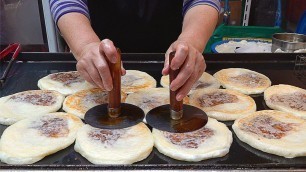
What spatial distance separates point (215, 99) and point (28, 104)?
40.5 inches

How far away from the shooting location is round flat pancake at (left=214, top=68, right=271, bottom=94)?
6.34 ft

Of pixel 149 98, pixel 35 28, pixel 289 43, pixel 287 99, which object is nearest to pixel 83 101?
pixel 149 98

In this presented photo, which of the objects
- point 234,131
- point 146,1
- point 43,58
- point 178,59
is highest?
point 146,1

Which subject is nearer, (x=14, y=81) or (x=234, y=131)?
(x=234, y=131)

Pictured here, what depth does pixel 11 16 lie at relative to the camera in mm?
3471

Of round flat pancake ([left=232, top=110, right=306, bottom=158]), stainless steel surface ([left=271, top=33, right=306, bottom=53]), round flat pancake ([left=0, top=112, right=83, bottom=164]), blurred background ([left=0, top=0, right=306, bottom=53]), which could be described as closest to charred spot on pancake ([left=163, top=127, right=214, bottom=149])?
round flat pancake ([left=232, top=110, right=306, bottom=158])

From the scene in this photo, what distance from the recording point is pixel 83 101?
176cm

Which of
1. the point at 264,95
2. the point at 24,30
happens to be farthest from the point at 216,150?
the point at 24,30

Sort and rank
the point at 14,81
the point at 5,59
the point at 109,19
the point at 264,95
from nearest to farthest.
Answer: the point at 264,95, the point at 14,81, the point at 5,59, the point at 109,19

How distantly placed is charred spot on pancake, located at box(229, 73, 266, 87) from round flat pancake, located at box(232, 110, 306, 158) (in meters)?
0.33

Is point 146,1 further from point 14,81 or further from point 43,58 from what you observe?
point 14,81

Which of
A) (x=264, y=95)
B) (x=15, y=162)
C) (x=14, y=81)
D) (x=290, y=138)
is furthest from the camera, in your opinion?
(x=14, y=81)

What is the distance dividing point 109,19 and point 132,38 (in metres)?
0.22

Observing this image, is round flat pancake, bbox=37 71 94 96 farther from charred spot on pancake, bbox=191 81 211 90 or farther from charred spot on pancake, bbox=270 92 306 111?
charred spot on pancake, bbox=270 92 306 111
